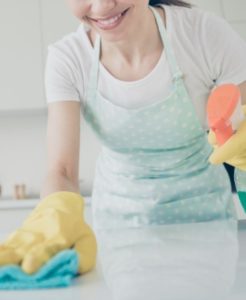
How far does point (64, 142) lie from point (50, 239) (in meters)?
0.39

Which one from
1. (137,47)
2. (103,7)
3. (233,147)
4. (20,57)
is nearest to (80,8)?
(103,7)

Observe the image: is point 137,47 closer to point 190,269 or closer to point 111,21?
point 111,21

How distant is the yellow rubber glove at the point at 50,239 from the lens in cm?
46

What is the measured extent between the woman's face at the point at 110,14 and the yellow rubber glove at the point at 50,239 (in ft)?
1.09

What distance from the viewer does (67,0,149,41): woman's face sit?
786 millimetres

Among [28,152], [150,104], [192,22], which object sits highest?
[192,22]

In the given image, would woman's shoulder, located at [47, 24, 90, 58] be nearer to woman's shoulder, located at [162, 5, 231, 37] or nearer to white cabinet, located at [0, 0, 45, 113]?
woman's shoulder, located at [162, 5, 231, 37]

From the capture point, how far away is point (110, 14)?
79 centimetres

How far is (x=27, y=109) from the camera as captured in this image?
2.16 meters

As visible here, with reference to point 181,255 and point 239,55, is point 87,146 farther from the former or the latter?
point 181,255

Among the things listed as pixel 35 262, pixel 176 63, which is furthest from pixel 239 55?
pixel 35 262

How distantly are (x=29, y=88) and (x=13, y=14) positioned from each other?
1.12ft

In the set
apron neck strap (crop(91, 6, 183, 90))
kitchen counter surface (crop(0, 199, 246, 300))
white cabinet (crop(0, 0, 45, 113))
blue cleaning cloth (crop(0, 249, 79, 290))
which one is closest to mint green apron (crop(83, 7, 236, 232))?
apron neck strap (crop(91, 6, 183, 90))

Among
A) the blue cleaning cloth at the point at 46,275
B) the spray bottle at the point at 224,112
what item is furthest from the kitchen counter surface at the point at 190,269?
the spray bottle at the point at 224,112
